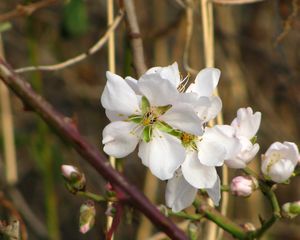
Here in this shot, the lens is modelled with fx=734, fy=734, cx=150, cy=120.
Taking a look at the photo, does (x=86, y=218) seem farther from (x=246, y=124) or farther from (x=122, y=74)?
(x=122, y=74)

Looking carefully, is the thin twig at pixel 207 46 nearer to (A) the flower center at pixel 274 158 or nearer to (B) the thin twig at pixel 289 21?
(B) the thin twig at pixel 289 21

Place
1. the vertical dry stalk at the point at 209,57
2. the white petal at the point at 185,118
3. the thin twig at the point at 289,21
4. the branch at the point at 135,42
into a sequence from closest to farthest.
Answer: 1. the white petal at the point at 185,118
2. the branch at the point at 135,42
3. the vertical dry stalk at the point at 209,57
4. the thin twig at the point at 289,21

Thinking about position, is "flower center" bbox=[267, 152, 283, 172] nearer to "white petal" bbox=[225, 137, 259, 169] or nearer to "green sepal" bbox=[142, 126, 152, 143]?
"white petal" bbox=[225, 137, 259, 169]

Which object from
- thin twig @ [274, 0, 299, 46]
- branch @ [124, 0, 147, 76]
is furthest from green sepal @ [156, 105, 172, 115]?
thin twig @ [274, 0, 299, 46]

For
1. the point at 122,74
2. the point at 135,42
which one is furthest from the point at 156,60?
the point at 135,42

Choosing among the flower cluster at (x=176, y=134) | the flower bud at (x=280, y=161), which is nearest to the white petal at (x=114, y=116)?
the flower cluster at (x=176, y=134)
